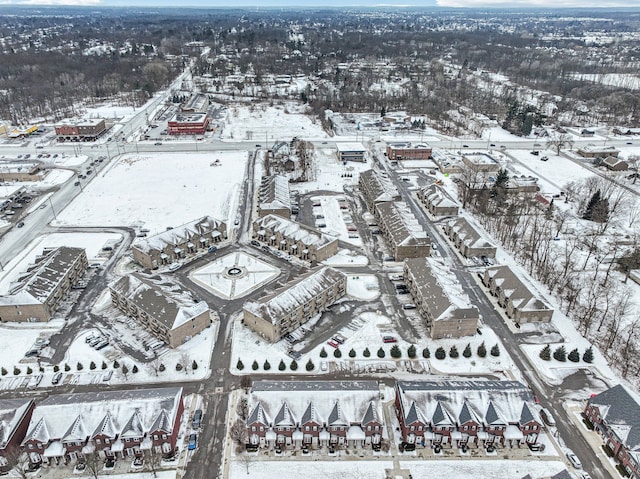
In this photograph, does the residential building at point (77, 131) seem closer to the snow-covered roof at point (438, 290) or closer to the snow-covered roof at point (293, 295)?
the snow-covered roof at point (293, 295)

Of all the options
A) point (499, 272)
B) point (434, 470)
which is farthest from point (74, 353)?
point (499, 272)

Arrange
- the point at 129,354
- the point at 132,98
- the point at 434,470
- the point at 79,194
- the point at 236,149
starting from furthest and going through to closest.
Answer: the point at 132,98 → the point at 236,149 → the point at 79,194 → the point at 129,354 → the point at 434,470

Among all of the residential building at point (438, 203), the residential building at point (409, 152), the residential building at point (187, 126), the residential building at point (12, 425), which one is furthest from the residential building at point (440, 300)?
the residential building at point (187, 126)

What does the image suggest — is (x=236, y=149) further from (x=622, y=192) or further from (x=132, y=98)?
(x=622, y=192)

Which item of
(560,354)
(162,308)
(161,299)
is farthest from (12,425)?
(560,354)

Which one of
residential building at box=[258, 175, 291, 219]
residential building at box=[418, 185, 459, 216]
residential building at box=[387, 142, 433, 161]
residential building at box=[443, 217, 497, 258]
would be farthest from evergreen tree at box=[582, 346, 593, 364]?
residential building at box=[387, 142, 433, 161]

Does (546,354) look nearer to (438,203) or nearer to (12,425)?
(438,203)
